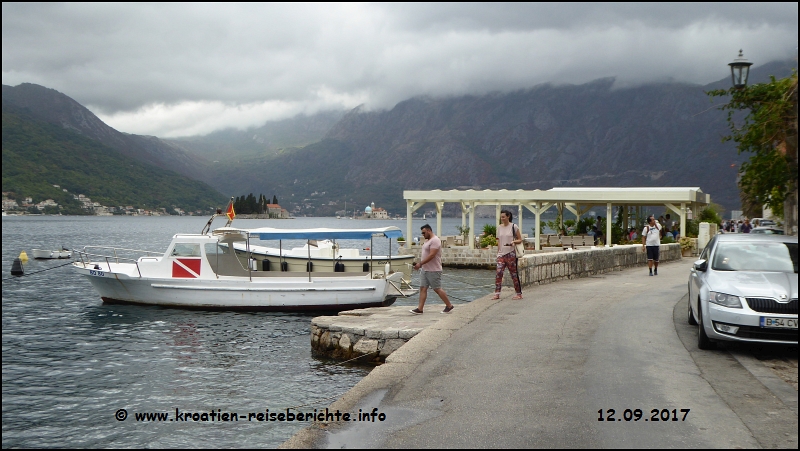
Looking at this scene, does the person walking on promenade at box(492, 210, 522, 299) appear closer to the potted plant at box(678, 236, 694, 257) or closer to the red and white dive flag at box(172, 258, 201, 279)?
the red and white dive flag at box(172, 258, 201, 279)

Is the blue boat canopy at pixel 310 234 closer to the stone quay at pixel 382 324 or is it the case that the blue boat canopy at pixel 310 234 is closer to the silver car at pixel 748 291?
the stone quay at pixel 382 324

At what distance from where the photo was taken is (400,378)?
302 inches

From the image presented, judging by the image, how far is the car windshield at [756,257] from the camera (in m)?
9.40

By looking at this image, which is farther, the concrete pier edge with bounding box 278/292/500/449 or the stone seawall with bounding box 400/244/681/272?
the stone seawall with bounding box 400/244/681/272

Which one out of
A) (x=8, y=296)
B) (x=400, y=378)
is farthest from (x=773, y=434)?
(x=8, y=296)

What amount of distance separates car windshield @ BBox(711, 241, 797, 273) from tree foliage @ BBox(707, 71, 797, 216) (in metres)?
1.13

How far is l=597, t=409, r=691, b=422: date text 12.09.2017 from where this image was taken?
6109 mm

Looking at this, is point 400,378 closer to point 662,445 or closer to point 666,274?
point 662,445

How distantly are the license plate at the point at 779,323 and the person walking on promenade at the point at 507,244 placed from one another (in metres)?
5.26

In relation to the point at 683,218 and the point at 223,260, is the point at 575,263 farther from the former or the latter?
the point at 683,218

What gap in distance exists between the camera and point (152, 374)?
1372 cm

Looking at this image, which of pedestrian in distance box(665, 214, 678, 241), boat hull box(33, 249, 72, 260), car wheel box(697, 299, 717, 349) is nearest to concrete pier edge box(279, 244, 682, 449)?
car wheel box(697, 299, 717, 349)

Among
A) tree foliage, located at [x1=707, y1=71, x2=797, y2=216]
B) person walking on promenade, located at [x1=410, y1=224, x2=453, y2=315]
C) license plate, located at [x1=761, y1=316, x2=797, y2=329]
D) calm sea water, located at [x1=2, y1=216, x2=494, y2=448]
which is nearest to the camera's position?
license plate, located at [x1=761, y1=316, x2=797, y2=329]

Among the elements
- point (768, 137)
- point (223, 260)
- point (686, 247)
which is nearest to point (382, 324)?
point (768, 137)
